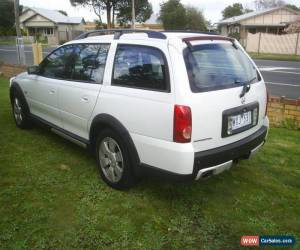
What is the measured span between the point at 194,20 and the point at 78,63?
46.0 meters

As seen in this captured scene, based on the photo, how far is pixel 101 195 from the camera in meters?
3.84

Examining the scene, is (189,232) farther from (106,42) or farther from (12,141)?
(12,141)

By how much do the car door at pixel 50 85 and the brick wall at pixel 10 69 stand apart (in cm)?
702

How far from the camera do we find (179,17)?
1809 inches

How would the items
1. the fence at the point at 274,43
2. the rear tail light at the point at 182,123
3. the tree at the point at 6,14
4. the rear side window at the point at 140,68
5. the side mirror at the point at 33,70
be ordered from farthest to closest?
the tree at the point at 6,14 → the fence at the point at 274,43 → the side mirror at the point at 33,70 → the rear side window at the point at 140,68 → the rear tail light at the point at 182,123

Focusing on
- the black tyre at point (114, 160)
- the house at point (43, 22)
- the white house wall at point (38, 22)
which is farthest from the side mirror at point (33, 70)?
the white house wall at point (38, 22)

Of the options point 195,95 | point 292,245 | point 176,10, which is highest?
point 176,10

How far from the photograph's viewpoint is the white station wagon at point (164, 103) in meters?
3.10

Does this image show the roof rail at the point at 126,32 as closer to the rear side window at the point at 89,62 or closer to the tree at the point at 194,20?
the rear side window at the point at 89,62

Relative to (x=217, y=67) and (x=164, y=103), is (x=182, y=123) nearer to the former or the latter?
(x=164, y=103)

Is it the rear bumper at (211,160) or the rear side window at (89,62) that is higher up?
the rear side window at (89,62)

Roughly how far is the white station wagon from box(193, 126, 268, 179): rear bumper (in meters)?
0.01

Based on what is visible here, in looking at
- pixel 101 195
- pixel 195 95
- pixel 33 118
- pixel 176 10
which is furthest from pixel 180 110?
pixel 176 10

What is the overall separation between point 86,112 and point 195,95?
5.11 feet
